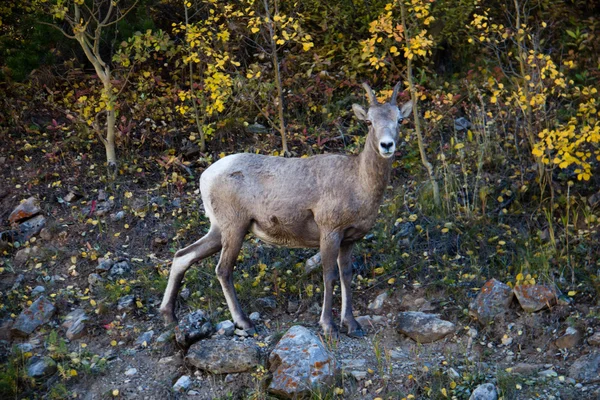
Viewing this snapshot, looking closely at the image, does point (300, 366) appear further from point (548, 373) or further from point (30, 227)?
point (30, 227)

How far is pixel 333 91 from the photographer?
11.8 meters

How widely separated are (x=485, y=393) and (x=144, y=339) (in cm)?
328

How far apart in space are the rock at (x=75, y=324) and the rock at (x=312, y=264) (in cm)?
234

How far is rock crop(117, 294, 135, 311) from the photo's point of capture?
8398 millimetres

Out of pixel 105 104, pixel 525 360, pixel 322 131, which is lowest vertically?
pixel 525 360

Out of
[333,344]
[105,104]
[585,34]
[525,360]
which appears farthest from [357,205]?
[585,34]

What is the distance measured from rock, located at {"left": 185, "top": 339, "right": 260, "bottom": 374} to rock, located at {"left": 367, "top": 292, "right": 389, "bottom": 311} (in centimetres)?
153

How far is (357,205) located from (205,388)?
2.11 metres

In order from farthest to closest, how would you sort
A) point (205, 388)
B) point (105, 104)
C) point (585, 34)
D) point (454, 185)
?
point (585, 34) < point (105, 104) < point (454, 185) < point (205, 388)

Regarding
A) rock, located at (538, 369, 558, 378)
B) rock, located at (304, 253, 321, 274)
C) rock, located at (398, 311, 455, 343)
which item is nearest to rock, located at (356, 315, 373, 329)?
rock, located at (398, 311, 455, 343)

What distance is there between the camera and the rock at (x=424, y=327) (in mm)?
7574

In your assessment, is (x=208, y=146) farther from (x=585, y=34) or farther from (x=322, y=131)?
(x=585, y=34)

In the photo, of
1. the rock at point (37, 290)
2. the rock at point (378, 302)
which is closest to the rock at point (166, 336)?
the rock at point (37, 290)

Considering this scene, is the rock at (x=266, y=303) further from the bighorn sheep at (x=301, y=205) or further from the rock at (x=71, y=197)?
the rock at (x=71, y=197)
